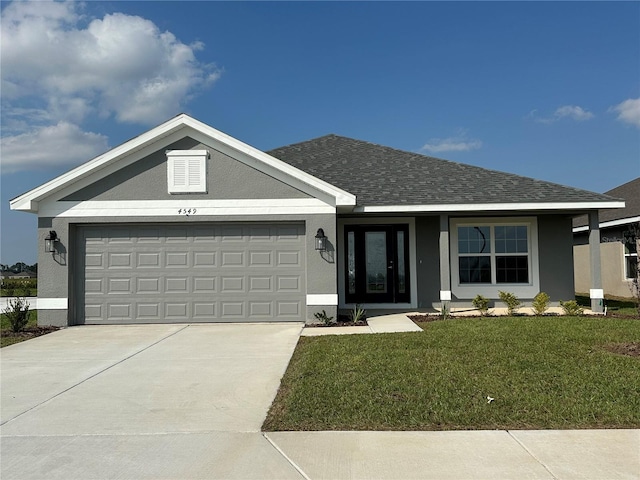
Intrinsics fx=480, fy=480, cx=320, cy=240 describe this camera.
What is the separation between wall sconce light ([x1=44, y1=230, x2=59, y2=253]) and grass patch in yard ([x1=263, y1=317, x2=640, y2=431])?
6710 mm

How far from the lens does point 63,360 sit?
26.2 feet

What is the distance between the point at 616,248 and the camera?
1919 cm

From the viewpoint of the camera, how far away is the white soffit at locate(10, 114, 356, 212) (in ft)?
36.7

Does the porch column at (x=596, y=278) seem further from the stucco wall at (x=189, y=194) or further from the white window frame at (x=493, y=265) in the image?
the stucco wall at (x=189, y=194)

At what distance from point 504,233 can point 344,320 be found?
220 inches

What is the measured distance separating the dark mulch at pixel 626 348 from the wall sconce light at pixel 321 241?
6005 mm

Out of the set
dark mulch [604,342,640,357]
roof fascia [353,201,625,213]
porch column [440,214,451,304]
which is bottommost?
dark mulch [604,342,640,357]

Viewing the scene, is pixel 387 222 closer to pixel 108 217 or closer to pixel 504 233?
pixel 504 233

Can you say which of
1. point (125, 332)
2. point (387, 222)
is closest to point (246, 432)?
point (125, 332)

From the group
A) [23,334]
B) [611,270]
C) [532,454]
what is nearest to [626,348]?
[532,454]

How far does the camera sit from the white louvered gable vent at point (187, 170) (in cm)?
1144

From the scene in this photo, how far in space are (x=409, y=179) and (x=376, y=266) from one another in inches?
106

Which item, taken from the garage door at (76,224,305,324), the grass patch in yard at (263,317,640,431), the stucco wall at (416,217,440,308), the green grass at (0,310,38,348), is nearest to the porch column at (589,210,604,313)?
the grass patch in yard at (263,317,640,431)

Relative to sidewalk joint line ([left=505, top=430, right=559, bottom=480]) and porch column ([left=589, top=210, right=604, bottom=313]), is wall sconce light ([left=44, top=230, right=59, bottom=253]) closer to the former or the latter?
sidewalk joint line ([left=505, top=430, right=559, bottom=480])
